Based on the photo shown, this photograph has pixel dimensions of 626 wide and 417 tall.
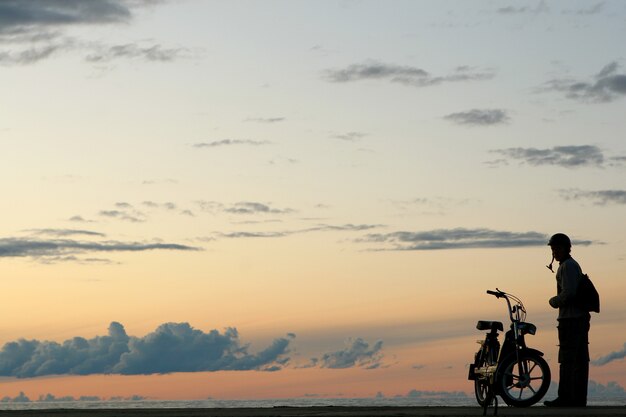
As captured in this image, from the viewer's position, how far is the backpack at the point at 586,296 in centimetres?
1864

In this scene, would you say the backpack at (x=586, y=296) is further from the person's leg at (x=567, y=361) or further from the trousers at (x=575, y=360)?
the person's leg at (x=567, y=361)

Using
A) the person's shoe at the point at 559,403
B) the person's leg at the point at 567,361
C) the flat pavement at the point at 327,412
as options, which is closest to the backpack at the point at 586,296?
the person's leg at the point at 567,361

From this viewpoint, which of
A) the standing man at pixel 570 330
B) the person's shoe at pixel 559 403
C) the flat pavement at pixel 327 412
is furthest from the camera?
the standing man at pixel 570 330

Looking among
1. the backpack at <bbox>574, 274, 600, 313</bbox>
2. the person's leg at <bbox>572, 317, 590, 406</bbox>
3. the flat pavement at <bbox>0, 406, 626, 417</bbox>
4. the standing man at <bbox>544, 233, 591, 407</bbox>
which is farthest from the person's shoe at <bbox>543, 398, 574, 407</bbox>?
the backpack at <bbox>574, 274, 600, 313</bbox>

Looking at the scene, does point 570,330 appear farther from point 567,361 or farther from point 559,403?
point 559,403

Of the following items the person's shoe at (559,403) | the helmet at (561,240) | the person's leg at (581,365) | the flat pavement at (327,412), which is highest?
the helmet at (561,240)

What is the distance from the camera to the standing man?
61.1ft

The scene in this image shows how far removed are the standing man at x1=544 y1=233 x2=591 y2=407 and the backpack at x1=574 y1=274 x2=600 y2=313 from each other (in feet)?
0.25

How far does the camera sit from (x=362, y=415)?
52.5 feet

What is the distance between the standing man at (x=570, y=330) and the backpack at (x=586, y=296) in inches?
3.1

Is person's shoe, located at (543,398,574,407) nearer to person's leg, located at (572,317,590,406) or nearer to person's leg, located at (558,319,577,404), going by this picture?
person's leg, located at (558,319,577,404)

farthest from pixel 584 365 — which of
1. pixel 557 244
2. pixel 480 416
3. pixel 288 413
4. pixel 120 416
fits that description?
pixel 120 416

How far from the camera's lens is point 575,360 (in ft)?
61.5

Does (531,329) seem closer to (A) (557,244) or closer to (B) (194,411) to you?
(A) (557,244)
